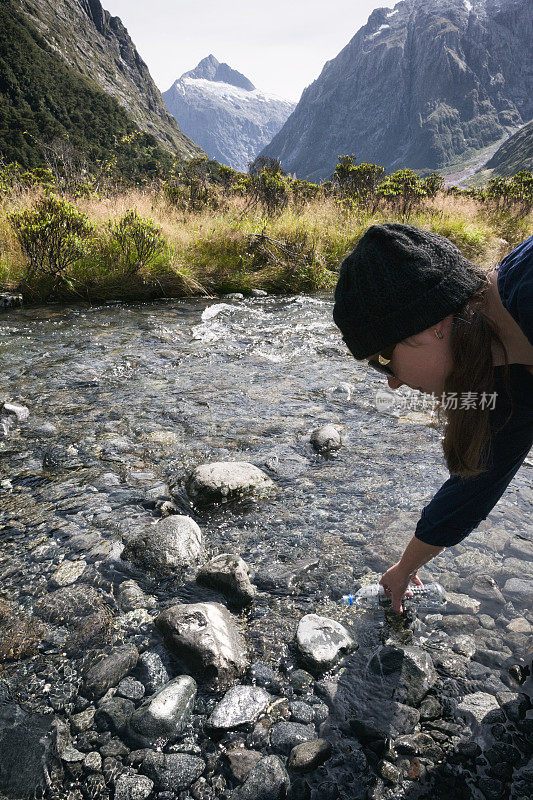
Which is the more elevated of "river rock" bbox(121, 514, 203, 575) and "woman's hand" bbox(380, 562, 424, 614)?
"woman's hand" bbox(380, 562, 424, 614)

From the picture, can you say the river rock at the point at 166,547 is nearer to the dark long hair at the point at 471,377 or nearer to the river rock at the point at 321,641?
the river rock at the point at 321,641

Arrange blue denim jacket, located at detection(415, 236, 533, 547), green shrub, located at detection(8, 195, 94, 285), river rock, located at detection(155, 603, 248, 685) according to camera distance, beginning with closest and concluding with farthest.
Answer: blue denim jacket, located at detection(415, 236, 533, 547) < river rock, located at detection(155, 603, 248, 685) < green shrub, located at detection(8, 195, 94, 285)

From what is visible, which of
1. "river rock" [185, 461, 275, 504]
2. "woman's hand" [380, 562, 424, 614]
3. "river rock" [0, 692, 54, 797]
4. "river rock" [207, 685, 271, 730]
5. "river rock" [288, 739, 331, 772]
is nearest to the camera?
"river rock" [0, 692, 54, 797]

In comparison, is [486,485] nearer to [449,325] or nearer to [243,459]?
[449,325]

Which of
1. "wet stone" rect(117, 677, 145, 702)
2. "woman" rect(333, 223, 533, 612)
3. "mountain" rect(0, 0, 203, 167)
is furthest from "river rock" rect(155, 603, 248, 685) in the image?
"mountain" rect(0, 0, 203, 167)

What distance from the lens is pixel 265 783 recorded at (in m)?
1.38

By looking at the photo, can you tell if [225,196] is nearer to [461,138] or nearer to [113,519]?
[113,519]

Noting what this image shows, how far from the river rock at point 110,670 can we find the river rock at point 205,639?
0.15 metres

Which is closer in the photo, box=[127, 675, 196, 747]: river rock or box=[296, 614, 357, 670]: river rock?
box=[127, 675, 196, 747]: river rock

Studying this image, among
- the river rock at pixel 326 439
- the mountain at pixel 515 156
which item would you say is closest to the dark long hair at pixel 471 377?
the river rock at pixel 326 439

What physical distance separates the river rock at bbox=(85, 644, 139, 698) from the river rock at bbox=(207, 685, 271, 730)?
15.5 inches

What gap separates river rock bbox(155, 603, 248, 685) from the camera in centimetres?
171

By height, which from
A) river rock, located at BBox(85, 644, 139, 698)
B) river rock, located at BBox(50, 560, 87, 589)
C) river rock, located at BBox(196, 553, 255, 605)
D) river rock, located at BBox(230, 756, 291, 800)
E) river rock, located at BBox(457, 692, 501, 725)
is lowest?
river rock, located at BBox(50, 560, 87, 589)

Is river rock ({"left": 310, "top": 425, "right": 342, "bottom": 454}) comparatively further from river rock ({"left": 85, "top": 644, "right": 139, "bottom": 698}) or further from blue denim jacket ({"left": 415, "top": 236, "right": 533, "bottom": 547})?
river rock ({"left": 85, "top": 644, "right": 139, "bottom": 698})
